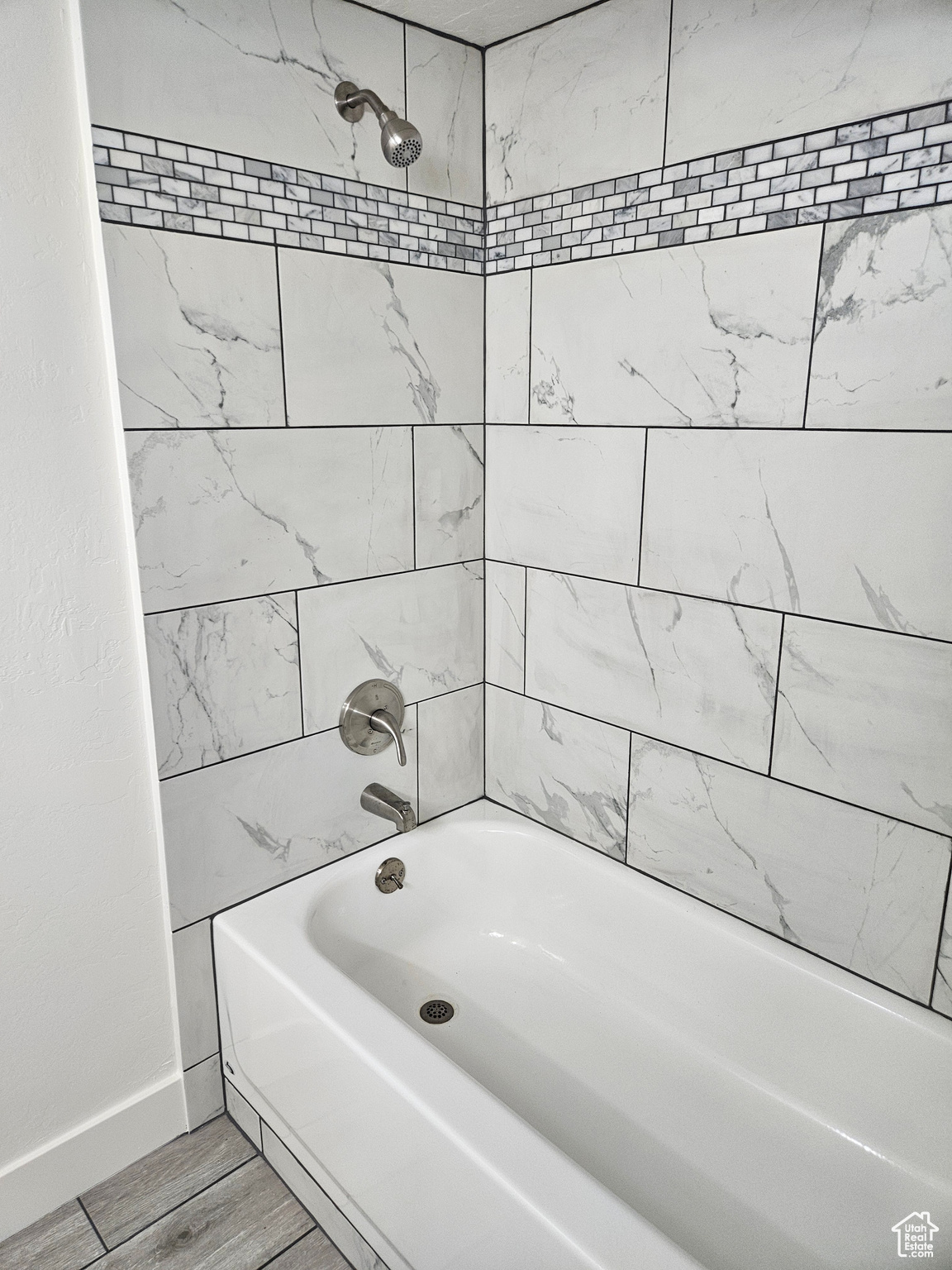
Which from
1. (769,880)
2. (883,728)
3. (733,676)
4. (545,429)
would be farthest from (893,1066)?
(545,429)

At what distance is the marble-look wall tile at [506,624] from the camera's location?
82.5 inches

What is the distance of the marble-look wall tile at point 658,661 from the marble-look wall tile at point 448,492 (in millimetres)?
196

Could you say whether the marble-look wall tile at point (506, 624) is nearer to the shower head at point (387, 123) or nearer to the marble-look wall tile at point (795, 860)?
the marble-look wall tile at point (795, 860)

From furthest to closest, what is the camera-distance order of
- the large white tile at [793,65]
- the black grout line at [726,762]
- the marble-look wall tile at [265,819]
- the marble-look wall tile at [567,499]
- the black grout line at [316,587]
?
the marble-look wall tile at [567,499] → the marble-look wall tile at [265,819] → the black grout line at [316,587] → the black grout line at [726,762] → the large white tile at [793,65]

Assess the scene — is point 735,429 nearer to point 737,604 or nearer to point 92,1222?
point 737,604

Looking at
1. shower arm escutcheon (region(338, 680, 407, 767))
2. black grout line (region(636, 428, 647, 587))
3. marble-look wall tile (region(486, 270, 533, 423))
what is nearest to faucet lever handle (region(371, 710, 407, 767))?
shower arm escutcheon (region(338, 680, 407, 767))

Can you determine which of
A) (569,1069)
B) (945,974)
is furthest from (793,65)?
(569,1069)

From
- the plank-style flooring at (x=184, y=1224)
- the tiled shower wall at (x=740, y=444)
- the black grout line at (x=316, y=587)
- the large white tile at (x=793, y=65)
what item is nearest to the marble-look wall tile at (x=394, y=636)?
the black grout line at (x=316, y=587)

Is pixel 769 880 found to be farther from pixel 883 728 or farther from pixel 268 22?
pixel 268 22

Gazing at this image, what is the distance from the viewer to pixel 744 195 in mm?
1514

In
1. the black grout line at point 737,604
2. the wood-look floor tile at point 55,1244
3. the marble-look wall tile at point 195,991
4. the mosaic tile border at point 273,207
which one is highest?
the mosaic tile border at point 273,207

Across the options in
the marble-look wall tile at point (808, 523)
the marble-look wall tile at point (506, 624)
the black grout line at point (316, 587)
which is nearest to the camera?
the marble-look wall tile at point (808, 523)

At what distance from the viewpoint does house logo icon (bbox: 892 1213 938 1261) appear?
1.38m

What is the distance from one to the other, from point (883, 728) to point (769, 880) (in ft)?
1.36
